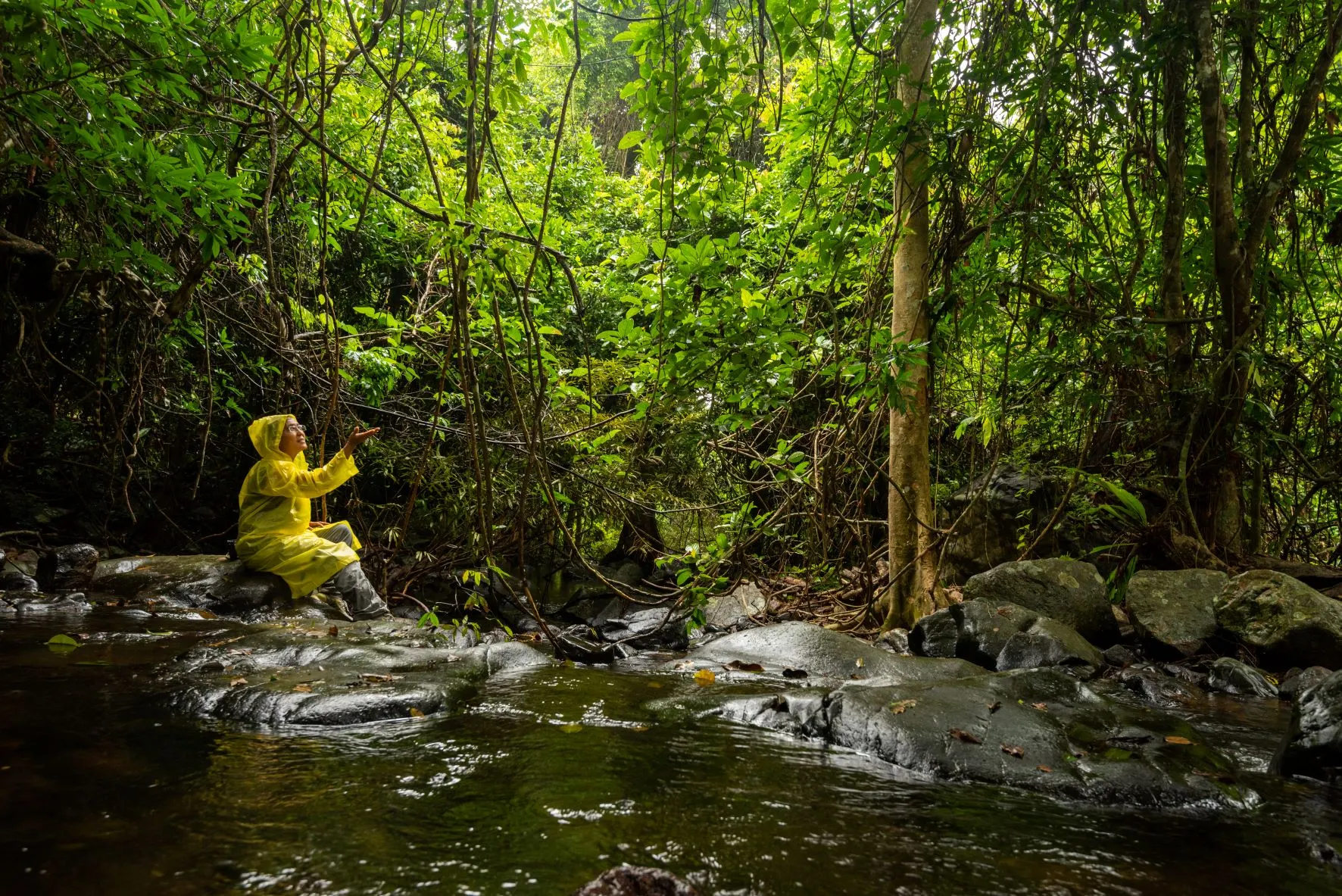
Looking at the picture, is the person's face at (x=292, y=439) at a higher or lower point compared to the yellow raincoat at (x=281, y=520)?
higher

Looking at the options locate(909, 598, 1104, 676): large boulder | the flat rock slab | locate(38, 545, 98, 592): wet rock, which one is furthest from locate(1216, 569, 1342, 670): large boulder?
locate(38, 545, 98, 592): wet rock

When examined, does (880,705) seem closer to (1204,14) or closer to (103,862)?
(103,862)

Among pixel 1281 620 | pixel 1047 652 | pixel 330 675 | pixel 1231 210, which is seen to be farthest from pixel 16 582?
pixel 1231 210

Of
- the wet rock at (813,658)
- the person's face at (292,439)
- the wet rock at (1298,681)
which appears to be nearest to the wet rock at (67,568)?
the person's face at (292,439)

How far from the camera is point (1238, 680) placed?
468cm

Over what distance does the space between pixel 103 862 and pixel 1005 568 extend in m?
5.76

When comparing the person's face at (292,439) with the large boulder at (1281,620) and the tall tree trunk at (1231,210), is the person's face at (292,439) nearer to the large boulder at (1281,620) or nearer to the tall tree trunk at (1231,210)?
the tall tree trunk at (1231,210)

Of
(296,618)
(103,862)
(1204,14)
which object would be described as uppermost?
(1204,14)

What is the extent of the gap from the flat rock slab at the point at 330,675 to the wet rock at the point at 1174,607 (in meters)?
4.29

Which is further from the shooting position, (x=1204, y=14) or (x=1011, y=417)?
(x=1011, y=417)

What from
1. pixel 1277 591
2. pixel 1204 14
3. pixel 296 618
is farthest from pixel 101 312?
pixel 1277 591

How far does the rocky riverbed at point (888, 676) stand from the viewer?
290 centimetres

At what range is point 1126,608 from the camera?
6.00 meters

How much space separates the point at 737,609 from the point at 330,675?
440 cm
